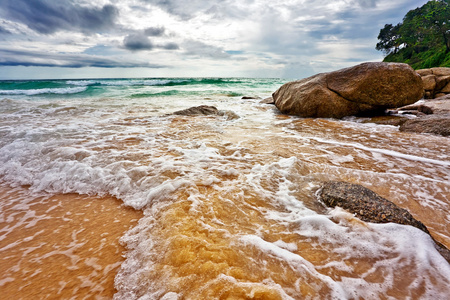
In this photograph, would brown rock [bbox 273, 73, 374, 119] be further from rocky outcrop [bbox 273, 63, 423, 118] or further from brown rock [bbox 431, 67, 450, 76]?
brown rock [bbox 431, 67, 450, 76]

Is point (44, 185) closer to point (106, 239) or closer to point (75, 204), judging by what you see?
point (75, 204)

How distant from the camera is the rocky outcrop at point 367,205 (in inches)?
65.1

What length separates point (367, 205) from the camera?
1835mm

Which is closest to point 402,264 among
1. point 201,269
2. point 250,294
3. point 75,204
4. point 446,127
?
point 250,294

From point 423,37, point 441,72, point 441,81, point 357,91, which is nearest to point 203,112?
point 357,91

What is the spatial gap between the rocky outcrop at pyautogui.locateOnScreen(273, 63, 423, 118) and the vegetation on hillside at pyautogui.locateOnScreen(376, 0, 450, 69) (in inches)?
868

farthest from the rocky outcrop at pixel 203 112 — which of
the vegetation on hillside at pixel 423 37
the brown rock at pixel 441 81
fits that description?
the vegetation on hillside at pixel 423 37

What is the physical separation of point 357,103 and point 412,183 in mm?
4401

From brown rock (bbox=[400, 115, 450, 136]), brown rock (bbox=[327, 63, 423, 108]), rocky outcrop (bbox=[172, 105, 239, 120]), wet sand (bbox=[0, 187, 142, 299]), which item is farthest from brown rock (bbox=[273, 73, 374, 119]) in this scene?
wet sand (bbox=[0, 187, 142, 299])

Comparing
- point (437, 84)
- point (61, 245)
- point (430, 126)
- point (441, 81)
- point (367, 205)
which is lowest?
point (61, 245)

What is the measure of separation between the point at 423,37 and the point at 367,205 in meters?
44.6

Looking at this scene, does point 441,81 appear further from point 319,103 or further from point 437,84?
point 319,103

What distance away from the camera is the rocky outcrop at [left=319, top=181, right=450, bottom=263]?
165cm

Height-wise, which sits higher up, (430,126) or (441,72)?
(441,72)
